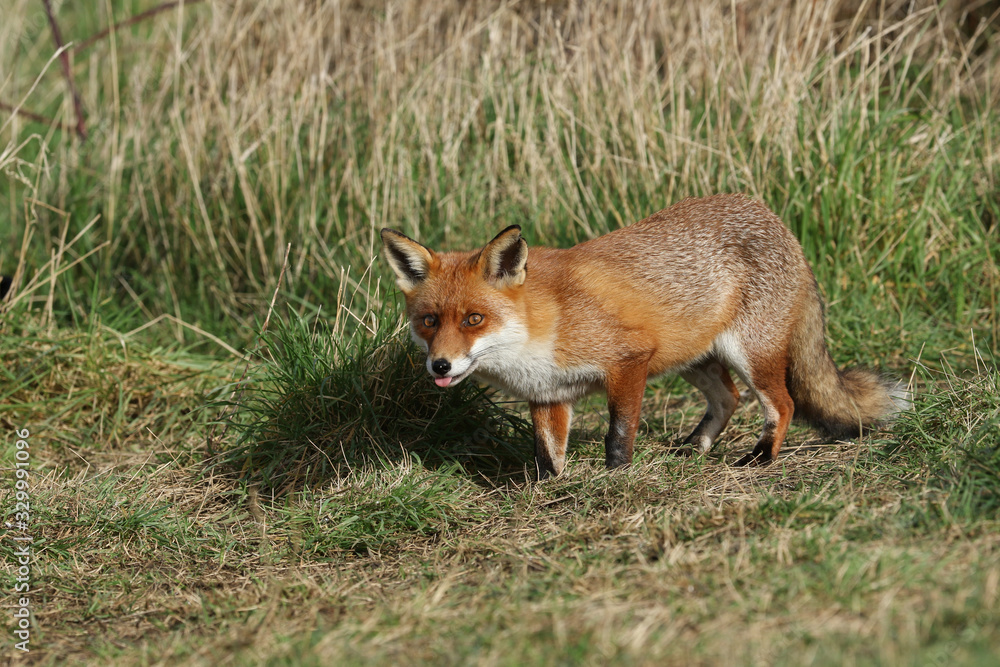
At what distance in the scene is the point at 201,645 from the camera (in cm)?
300

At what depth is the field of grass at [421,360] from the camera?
115 inches

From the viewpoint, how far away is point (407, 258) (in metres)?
4.09

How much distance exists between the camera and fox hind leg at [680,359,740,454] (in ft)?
15.4

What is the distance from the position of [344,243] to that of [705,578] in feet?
12.6

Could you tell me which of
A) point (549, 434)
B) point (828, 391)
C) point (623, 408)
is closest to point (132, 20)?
point (549, 434)

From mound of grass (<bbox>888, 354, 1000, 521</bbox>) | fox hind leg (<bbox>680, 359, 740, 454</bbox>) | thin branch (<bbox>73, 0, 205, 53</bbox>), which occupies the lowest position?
fox hind leg (<bbox>680, 359, 740, 454</bbox>)

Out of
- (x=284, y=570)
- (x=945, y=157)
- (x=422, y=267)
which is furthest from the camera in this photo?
(x=945, y=157)

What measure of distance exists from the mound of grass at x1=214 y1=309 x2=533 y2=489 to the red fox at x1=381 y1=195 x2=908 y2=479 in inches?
14.1

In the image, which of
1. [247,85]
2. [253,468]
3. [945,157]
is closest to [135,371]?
[253,468]

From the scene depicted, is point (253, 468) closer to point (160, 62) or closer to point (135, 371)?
point (135, 371)

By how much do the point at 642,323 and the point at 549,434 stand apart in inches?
26.3

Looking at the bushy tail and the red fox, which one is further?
the bushy tail
